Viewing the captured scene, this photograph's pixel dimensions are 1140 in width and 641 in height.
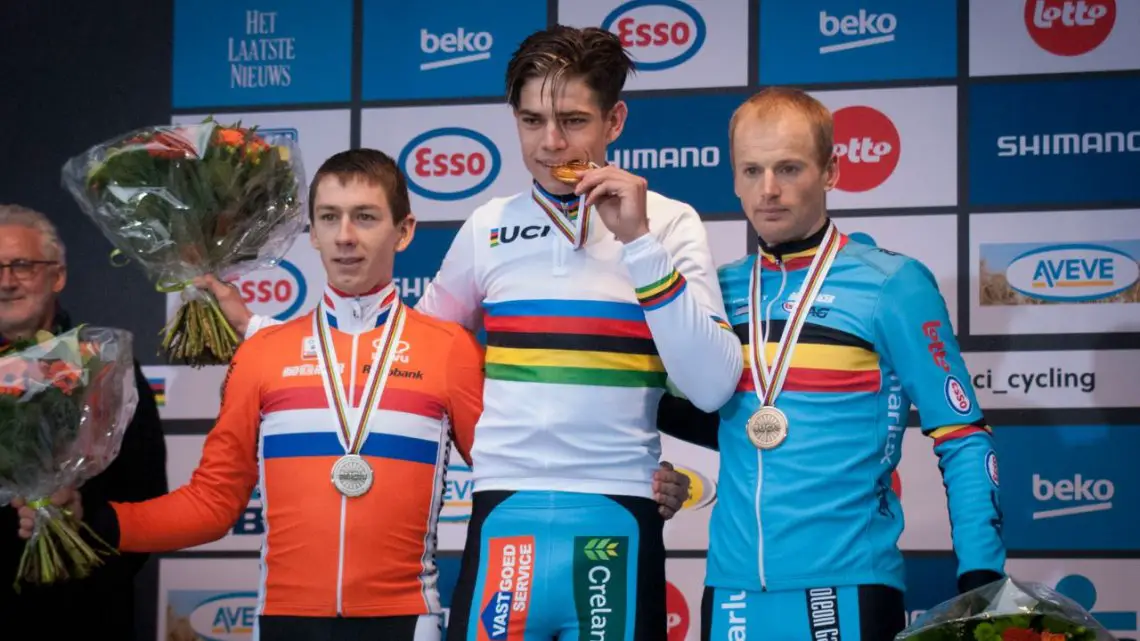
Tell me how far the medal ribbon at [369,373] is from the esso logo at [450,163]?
141cm

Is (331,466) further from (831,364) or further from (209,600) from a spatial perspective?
(209,600)

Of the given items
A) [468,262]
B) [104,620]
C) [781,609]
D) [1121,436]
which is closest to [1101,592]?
[1121,436]

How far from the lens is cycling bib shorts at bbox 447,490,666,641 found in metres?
2.29

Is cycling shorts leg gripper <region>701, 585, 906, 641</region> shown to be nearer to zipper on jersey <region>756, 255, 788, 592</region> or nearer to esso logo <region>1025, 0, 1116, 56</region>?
zipper on jersey <region>756, 255, 788, 592</region>

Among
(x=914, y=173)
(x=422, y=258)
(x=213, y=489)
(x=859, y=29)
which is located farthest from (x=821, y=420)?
(x=422, y=258)

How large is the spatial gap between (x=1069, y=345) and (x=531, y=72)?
6.65 feet

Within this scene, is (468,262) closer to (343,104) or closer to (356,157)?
(356,157)

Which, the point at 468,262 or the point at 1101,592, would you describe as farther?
the point at 1101,592

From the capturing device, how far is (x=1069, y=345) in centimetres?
372

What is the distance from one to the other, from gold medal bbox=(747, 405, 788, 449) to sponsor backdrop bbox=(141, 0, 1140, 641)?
1.57m

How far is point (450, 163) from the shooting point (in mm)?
4070

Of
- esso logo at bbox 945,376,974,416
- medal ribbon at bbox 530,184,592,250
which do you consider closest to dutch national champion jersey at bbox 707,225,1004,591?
esso logo at bbox 945,376,974,416

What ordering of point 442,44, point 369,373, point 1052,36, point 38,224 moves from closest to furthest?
point 369,373 → point 38,224 → point 1052,36 → point 442,44

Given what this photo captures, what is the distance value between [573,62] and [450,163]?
5.56ft
